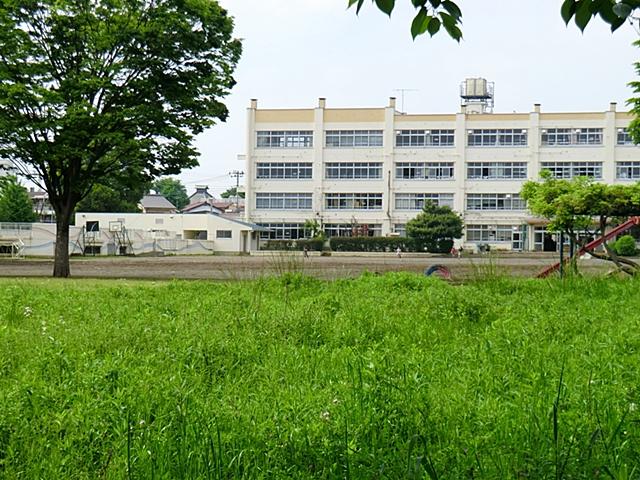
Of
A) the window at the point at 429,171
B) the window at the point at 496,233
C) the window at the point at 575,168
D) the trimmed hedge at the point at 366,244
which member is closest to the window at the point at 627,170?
the window at the point at 575,168

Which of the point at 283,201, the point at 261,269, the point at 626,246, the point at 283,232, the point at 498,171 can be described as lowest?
the point at 261,269

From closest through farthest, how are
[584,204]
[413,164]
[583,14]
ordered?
[583,14]
[584,204]
[413,164]

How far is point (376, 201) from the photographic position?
2430 inches

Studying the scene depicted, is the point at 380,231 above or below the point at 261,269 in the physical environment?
above

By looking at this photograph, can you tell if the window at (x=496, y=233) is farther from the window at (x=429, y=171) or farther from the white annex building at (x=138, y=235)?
the white annex building at (x=138, y=235)

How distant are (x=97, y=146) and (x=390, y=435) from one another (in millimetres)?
17375

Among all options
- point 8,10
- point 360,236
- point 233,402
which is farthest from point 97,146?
point 360,236

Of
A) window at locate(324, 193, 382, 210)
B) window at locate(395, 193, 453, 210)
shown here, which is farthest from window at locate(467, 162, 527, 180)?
window at locate(324, 193, 382, 210)

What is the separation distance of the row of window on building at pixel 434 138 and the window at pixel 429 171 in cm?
162

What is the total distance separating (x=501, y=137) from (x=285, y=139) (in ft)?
60.8

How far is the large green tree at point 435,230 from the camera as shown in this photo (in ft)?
171

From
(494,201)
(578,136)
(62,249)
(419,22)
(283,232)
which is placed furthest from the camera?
(283,232)

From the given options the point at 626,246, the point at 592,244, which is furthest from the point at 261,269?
the point at 626,246

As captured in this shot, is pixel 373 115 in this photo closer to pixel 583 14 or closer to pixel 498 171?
pixel 498 171
